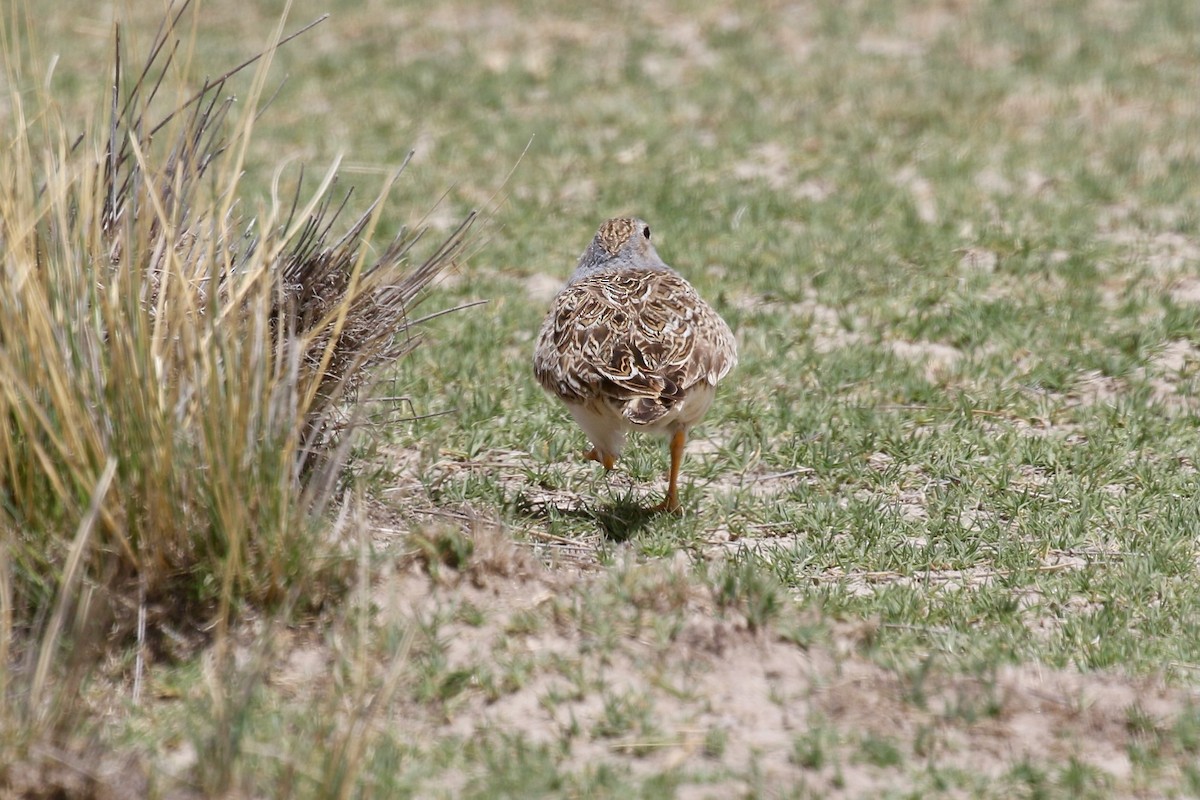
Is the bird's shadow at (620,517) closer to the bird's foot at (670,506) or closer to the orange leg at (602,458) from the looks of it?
the bird's foot at (670,506)

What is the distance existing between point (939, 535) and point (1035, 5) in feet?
27.8

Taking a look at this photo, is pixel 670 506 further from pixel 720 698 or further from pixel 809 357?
pixel 809 357

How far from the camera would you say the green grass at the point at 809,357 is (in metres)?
4.28

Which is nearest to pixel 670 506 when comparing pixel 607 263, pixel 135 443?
pixel 607 263

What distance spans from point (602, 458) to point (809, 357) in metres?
1.81

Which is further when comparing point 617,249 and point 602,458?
point 617,249

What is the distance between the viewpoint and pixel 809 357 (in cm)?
742

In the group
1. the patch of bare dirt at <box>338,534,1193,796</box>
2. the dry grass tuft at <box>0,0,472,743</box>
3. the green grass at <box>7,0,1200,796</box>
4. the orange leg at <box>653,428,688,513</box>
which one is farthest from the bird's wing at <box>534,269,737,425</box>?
the dry grass tuft at <box>0,0,472,743</box>

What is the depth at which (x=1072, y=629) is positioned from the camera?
4867 mm

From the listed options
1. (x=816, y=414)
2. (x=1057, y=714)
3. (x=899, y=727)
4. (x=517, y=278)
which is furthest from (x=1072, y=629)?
(x=517, y=278)

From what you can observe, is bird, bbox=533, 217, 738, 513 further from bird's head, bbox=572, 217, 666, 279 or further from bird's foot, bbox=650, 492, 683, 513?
bird's head, bbox=572, 217, 666, 279

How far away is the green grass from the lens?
4.28 m

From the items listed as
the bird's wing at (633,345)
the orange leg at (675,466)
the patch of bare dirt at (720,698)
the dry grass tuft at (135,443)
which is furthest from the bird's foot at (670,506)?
the dry grass tuft at (135,443)

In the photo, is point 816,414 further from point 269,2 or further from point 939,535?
point 269,2
